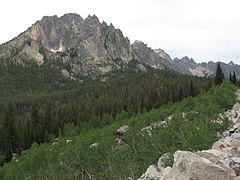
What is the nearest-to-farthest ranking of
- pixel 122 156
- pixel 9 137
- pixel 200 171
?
pixel 200 171, pixel 122 156, pixel 9 137

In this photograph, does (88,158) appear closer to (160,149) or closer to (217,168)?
(160,149)

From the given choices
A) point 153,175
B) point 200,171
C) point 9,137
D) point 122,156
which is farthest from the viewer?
point 9,137

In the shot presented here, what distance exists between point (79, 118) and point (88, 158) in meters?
80.4

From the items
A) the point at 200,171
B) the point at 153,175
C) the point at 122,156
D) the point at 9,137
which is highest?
the point at 200,171

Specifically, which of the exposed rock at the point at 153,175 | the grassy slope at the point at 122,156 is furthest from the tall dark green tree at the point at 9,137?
the exposed rock at the point at 153,175

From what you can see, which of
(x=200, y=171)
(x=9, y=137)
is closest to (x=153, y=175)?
(x=200, y=171)

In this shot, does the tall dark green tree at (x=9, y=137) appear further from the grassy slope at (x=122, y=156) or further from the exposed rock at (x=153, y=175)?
the exposed rock at (x=153, y=175)

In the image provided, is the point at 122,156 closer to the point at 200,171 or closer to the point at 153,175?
the point at 153,175

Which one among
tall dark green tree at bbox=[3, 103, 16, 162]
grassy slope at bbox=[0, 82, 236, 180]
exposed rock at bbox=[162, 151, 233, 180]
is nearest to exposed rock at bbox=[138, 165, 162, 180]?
exposed rock at bbox=[162, 151, 233, 180]

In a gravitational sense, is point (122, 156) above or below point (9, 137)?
above

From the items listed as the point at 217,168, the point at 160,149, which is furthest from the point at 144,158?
the point at 217,168

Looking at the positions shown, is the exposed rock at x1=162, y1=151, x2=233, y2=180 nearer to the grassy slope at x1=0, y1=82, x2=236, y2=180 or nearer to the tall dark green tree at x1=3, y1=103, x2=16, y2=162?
the grassy slope at x1=0, y1=82, x2=236, y2=180

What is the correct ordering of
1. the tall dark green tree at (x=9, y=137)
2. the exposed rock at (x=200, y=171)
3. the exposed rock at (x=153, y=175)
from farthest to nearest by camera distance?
the tall dark green tree at (x=9, y=137)
the exposed rock at (x=153, y=175)
the exposed rock at (x=200, y=171)

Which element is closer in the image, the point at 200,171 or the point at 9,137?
the point at 200,171
